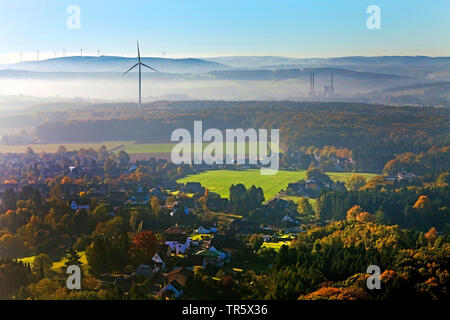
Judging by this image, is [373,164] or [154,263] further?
[373,164]

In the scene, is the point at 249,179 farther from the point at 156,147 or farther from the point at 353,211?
the point at 156,147

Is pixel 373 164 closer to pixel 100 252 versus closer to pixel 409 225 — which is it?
pixel 409 225

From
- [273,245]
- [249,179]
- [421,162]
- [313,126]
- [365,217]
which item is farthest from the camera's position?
[313,126]

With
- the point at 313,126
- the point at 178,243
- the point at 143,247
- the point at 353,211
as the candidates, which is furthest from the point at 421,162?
the point at 143,247

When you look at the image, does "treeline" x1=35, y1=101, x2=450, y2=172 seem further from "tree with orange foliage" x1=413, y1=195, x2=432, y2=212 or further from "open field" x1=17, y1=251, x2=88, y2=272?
"open field" x1=17, y1=251, x2=88, y2=272

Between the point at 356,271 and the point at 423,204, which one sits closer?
the point at 356,271

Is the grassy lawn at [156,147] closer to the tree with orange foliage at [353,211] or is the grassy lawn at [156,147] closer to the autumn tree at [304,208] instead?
the autumn tree at [304,208]

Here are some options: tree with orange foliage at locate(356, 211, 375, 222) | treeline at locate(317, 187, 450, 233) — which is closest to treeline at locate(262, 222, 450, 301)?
tree with orange foliage at locate(356, 211, 375, 222)

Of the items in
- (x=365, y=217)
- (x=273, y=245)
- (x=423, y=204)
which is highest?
(x=423, y=204)
